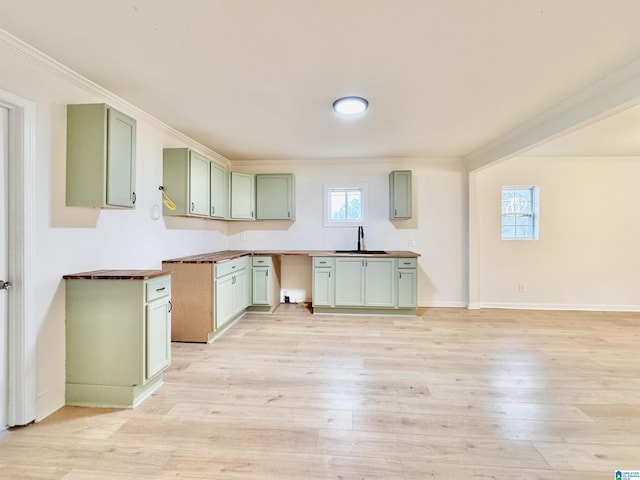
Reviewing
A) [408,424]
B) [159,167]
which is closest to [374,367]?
[408,424]

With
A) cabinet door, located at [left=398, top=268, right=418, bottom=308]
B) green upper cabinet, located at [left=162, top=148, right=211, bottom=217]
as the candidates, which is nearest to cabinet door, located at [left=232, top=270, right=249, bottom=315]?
green upper cabinet, located at [left=162, top=148, right=211, bottom=217]

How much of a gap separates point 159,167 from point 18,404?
2.25 meters

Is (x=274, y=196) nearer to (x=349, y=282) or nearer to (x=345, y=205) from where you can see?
(x=345, y=205)

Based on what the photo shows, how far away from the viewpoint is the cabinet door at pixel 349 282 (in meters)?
4.15

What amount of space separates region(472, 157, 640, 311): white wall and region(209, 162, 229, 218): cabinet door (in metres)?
3.84

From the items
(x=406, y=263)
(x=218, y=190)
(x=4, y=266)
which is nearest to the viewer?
(x=4, y=266)

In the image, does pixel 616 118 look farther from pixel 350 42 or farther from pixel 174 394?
pixel 174 394

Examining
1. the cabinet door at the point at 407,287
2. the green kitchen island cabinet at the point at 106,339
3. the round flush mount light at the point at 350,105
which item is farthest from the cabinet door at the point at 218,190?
the cabinet door at the point at 407,287

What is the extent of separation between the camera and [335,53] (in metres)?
1.82

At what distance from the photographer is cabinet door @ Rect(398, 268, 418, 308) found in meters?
4.10

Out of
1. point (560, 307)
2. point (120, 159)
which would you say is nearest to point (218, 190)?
point (120, 159)

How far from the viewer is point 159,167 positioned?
3.12 meters

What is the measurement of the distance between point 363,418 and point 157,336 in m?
1.60

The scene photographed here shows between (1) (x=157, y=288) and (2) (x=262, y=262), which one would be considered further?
(2) (x=262, y=262)
